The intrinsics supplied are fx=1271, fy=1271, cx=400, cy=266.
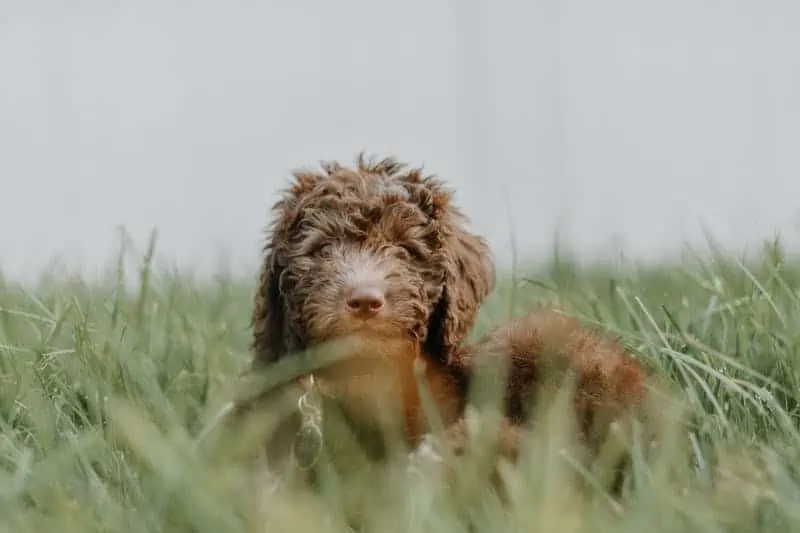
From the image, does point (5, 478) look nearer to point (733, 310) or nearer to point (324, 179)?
point (324, 179)

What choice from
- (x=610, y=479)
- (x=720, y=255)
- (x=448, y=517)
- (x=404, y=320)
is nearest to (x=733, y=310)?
(x=720, y=255)

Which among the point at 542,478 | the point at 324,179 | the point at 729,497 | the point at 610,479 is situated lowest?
the point at 610,479

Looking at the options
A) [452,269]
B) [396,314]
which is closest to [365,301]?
[396,314]

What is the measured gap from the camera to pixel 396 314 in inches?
185

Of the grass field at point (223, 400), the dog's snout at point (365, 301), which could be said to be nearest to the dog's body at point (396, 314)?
the dog's snout at point (365, 301)

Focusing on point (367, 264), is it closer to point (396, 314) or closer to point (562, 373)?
point (396, 314)

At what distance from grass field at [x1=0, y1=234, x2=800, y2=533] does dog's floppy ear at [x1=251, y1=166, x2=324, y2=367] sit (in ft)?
0.84

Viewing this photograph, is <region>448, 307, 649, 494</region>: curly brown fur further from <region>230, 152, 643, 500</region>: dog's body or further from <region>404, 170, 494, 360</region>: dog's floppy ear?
<region>404, 170, 494, 360</region>: dog's floppy ear

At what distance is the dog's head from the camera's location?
4691 millimetres

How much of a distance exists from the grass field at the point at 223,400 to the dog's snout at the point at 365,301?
591 millimetres

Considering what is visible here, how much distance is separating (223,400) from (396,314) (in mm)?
742

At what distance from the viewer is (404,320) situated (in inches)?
186

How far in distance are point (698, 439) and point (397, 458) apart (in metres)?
1.06

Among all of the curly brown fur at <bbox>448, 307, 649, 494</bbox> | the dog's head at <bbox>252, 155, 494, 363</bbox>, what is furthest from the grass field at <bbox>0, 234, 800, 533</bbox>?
the dog's head at <bbox>252, 155, 494, 363</bbox>
